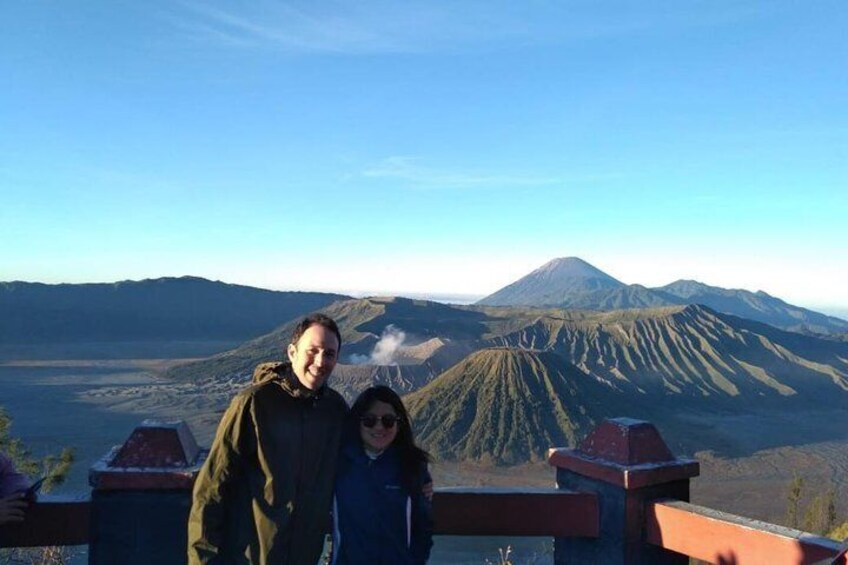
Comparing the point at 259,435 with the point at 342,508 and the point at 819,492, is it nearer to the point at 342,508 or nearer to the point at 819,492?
the point at 342,508

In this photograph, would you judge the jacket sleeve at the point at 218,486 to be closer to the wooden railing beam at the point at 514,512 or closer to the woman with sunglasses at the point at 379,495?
the woman with sunglasses at the point at 379,495

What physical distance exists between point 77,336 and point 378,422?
106 metres

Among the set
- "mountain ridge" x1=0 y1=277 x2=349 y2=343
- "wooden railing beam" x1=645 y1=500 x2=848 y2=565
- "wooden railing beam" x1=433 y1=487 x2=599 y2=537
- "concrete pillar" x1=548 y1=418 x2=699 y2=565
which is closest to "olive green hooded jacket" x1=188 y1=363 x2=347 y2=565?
"wooden railing beam" x1=433 y1=487 x2=599 y2=537

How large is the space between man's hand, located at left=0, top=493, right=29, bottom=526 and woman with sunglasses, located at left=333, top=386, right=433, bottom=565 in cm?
106

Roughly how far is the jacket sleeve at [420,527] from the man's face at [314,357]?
1.74ft

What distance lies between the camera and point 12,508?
7.57 feet

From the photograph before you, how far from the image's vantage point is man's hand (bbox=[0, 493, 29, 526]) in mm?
2283

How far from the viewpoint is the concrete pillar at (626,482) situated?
2.59 meters

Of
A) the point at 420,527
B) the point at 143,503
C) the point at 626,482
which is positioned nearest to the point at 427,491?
the point at 420,527

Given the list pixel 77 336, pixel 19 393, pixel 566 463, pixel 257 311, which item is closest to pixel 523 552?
pixel 566 463

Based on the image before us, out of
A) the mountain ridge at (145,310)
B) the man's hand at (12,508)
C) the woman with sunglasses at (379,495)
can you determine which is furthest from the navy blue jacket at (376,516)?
the mountain ridge at (145,310)

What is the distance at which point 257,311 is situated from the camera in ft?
423

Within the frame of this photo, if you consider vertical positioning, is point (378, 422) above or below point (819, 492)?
above

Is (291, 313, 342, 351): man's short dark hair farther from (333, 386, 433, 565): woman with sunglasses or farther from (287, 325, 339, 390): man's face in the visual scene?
(333, 386, 433, 565): woman with sunglasses
